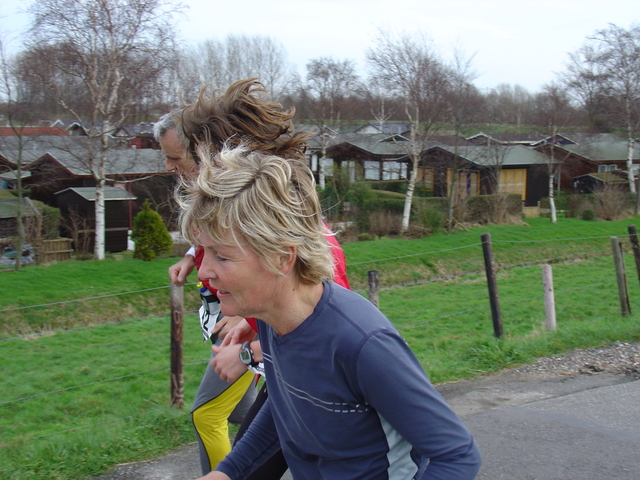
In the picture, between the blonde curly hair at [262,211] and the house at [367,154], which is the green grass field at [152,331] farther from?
the house at [367,154]

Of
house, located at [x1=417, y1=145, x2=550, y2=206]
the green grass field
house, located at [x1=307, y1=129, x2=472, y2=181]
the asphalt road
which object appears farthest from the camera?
house, located at [x1=307, y1=129, x2=472, y2=181]

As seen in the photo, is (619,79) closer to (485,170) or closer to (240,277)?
(485,170)

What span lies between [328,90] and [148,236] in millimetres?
20905

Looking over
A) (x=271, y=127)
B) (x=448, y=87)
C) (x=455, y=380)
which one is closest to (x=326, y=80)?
(x=448, y=87)

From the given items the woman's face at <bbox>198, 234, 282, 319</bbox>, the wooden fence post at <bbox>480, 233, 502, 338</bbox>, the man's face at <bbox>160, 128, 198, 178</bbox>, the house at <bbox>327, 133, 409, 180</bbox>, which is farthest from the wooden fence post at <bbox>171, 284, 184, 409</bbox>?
the house at <bbox>327, 133, 409, 180</bbox>

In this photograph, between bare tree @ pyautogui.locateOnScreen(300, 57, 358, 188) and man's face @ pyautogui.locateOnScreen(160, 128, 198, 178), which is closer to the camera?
man's face @ pyautogui.locateOnScreen(160, 128, 198, 178)

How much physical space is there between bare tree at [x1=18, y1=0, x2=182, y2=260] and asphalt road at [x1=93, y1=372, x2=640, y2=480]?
Answer: 18.2 metres

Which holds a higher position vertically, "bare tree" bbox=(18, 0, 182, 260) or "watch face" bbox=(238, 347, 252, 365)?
"bare tree" bbox=(18, 0, 182, 260)

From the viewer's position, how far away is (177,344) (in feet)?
16.4

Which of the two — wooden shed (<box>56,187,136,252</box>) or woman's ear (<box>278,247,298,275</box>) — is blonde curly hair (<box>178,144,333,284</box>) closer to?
woman's ear (<box>278,247,298,275</box>)

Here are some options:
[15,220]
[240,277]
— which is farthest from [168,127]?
[15,220]

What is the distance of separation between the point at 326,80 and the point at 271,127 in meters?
37.4

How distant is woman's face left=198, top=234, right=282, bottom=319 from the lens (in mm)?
1562

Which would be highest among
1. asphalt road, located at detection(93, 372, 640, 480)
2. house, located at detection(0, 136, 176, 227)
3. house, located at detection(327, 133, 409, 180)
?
house, located at detection(327, 133, 409, 180)
